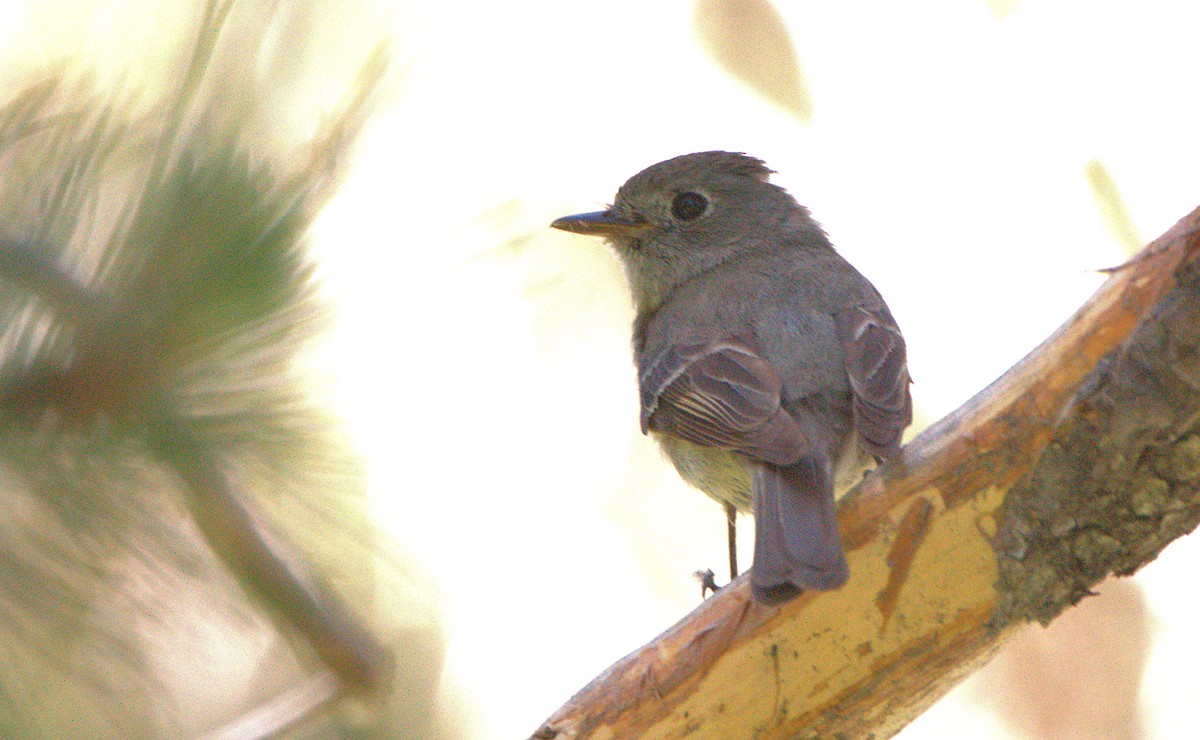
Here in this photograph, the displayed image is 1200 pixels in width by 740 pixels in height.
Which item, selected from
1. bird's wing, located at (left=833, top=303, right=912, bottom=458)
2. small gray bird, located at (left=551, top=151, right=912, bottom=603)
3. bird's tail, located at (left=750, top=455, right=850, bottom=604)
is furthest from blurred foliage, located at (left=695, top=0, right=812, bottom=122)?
bird's tail, located at (left=750, top=455, right=850, bottom=604)

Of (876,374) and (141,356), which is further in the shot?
(876,374)

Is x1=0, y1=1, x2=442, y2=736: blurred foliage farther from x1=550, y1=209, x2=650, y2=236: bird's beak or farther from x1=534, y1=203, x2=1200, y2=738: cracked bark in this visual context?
x1=550, y1=209, x2=650, y2=236: bird's beak

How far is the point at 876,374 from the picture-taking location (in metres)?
2.77

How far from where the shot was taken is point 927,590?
7.08 ft

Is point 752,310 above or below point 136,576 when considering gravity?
below

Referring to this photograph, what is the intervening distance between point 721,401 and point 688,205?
3.82ft

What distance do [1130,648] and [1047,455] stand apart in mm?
2332

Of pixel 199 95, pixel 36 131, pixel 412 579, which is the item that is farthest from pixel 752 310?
pixel 36 131

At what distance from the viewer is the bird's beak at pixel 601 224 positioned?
143 inches

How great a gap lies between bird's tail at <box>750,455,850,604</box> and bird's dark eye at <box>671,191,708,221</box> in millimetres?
1386

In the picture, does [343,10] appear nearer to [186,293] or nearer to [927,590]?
[186,293]

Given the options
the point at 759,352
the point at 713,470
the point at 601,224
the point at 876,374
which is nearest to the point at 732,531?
the point at 713,470

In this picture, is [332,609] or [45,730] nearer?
[45,730]

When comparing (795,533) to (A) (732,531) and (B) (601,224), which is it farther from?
(B) (601,224)
